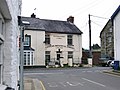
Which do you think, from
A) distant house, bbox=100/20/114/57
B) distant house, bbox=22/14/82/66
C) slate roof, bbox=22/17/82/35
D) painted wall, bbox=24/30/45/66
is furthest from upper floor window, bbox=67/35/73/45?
distant house, bbox=100/20/114/57

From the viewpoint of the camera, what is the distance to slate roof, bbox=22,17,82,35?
5012cm

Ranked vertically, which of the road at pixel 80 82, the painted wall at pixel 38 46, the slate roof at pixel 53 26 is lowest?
the road at pixel 80 82

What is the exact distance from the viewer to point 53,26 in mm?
53531

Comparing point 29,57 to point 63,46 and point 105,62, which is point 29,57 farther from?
point 105,62

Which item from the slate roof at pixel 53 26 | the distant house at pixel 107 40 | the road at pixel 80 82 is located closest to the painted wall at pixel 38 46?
the slate roof at pixel 53 26

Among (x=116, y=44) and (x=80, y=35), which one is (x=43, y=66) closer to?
(x=80, y=35)

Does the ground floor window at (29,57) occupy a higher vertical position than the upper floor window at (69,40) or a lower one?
lower

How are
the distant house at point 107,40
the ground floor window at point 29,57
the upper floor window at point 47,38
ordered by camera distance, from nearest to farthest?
the ground floor window at point 29,57
the upper floor window at point 47,38
the distant house at point 107,40

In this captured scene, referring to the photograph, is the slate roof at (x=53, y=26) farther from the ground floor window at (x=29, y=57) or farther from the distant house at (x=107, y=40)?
the distant house at (x=107, y=40)

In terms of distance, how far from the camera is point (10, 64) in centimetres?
587

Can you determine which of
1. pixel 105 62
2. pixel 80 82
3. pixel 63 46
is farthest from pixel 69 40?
pixel 80 82

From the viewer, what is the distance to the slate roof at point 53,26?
50125 millimetres

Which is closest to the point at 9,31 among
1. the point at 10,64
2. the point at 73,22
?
the point at 10,64

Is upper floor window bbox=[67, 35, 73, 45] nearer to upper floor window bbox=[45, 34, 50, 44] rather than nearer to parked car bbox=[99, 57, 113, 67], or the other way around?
upper floor window bbox=[45, 34, 50, 44]
